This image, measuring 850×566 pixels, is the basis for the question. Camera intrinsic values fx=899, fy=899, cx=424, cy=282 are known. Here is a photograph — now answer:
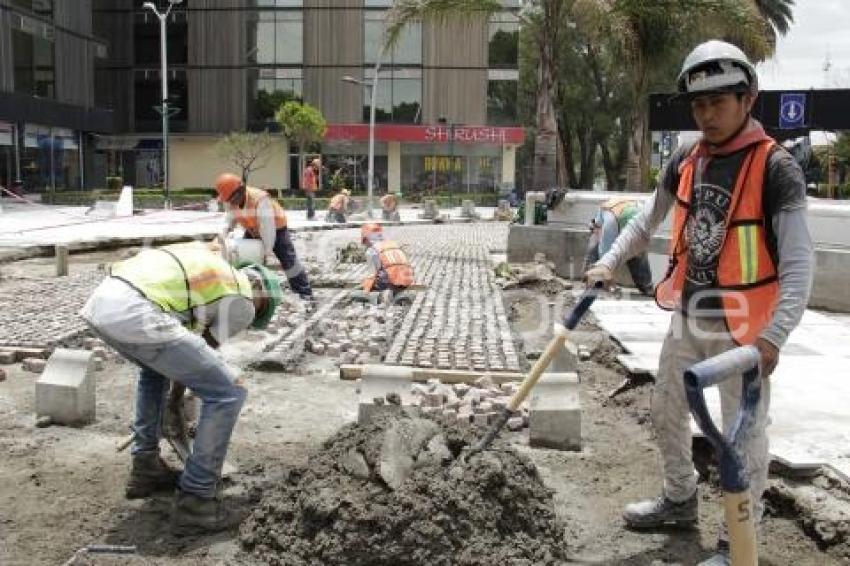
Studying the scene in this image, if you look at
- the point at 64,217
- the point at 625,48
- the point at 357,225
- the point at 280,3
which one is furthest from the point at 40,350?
the point at 280,3

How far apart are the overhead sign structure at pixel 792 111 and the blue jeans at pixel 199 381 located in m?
11.1

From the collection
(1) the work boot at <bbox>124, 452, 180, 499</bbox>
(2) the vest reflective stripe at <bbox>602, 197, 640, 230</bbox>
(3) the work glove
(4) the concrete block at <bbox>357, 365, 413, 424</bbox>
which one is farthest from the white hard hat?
(2) the vest reflective stripe at <bbox>602, 197, 640, 230</bbox>

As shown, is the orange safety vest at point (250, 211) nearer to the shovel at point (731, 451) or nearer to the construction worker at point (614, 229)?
the construction worker at point (614, 229)

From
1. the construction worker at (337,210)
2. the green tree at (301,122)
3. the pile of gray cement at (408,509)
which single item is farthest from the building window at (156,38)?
the pile of gray cement at (408,509)

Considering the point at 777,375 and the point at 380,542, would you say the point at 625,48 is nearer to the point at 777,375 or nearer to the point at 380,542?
the point at 777,375

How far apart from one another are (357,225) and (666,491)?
824 inches

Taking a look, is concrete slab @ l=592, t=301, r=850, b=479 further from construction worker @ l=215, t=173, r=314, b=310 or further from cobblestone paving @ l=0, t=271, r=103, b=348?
cobblestone paving @ l=0, t=271, r=103, b=348

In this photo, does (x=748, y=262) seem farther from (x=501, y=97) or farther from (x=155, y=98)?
(x=155, y=98)

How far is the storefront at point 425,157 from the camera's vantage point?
46.5 m

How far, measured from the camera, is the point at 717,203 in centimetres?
360

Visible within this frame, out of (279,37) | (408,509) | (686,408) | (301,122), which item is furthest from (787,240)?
(279,37)

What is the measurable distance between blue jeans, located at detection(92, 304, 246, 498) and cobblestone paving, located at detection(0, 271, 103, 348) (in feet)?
13.3

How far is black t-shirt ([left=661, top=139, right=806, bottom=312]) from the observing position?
3391 millimetres

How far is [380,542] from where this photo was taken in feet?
11.9
